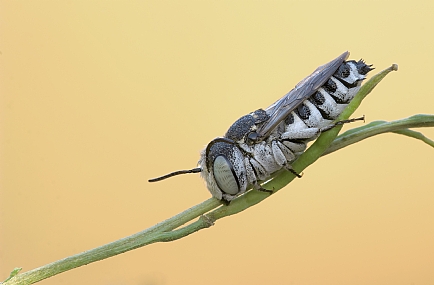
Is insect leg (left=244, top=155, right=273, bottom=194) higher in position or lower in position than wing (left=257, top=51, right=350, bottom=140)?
lower

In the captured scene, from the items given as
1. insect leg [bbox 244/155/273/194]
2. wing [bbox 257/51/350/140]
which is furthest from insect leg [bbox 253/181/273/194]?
wing [bbox 257/51/350/140]

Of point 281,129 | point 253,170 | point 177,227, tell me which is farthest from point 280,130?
point 177,227

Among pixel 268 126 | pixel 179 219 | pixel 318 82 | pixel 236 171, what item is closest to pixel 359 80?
pixel 318 82

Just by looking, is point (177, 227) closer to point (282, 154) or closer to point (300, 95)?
point (282, 154)

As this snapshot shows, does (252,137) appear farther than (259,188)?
Yes

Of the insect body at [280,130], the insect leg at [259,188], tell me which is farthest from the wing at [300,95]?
the insect leg at [259,188]

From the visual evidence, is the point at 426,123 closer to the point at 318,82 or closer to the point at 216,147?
the point at 318,82

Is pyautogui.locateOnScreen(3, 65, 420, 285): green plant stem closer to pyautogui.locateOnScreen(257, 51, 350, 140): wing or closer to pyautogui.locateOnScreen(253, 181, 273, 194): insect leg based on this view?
pyautogui.locateOnScreen(253, 181, 273, 194): insect leg
